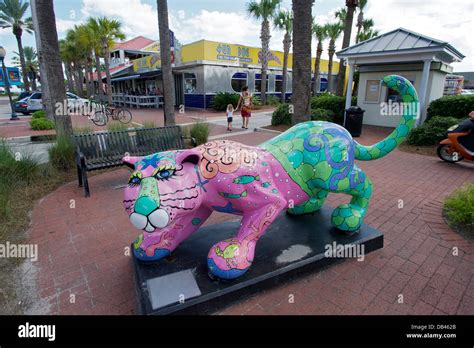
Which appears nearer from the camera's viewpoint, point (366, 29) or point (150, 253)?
point (150, 253)

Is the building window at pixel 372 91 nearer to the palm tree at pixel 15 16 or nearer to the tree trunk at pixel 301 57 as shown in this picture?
the tree trunk at pixel 301 57

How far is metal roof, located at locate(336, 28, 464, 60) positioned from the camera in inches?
369

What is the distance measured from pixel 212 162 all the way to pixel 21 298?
2133 mm

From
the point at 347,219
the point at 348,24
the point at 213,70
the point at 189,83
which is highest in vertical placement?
the point at 348,24

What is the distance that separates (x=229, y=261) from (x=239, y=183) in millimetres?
638

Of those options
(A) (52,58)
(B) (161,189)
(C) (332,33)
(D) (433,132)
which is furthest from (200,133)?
(C) (332,33)

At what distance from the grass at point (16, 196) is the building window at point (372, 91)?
1121 centimetres

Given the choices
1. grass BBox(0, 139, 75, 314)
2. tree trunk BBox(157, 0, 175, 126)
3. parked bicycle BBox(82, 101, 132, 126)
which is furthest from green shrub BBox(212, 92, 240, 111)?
grass BBox(0, 139, 75, 314)

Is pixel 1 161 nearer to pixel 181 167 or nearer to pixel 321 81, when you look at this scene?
pixel 181 167

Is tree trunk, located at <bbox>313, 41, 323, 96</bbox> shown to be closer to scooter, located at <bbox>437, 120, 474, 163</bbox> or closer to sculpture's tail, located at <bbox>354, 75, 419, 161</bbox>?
scooter, located at <bbox>437, 120, 474, 163</bbox>

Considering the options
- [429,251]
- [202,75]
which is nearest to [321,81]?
[202,75]

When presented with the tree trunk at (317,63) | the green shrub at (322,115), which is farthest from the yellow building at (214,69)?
the green shrub at (322,115)

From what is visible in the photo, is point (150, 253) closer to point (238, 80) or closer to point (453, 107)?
point (453, 107)

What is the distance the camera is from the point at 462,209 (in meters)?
3.82
